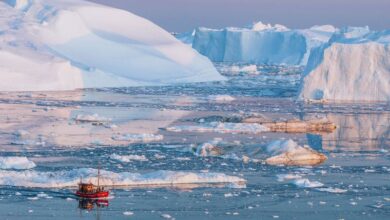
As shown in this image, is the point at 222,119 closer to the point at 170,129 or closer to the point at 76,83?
the point at 170,129

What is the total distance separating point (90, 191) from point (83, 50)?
79.1 feet

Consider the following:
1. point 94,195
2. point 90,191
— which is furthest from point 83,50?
point 94,195

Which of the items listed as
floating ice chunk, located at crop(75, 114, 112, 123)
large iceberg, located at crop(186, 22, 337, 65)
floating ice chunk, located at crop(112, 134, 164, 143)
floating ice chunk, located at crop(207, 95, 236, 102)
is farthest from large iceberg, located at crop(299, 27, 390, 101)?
large iceberg, located at crop(186, 22, 337, 65)

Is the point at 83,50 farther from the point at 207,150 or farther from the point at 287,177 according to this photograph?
the point at 287,177

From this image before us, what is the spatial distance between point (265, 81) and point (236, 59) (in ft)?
50.9

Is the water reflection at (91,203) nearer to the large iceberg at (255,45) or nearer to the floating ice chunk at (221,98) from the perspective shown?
the floating ice chunk at (221,98)

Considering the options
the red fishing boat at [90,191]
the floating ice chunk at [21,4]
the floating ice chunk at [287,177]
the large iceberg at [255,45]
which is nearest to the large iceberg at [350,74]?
the floating ice chunk at [287,177]

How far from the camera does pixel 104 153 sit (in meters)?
14.5

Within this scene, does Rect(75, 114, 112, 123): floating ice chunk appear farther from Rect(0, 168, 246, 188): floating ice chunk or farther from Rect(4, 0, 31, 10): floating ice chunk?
Rect(4, 0, 31, 10): floating ice chunk

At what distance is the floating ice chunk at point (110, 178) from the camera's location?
460 inches

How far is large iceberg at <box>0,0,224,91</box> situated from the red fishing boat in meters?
17.4

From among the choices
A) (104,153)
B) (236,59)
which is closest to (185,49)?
(236,59)

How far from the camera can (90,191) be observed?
36.3 ft

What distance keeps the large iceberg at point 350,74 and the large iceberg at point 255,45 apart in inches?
909
